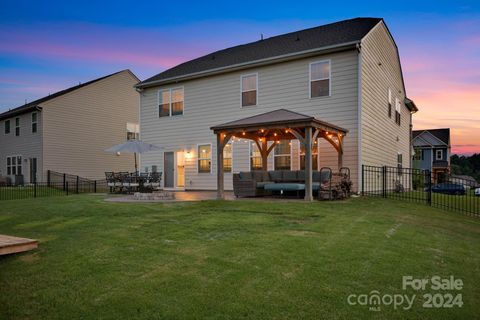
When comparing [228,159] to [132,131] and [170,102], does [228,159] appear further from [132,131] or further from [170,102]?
[132,131]

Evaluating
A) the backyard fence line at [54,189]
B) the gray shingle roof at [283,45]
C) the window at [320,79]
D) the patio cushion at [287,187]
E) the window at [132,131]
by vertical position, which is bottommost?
the backyard fence line at [54,189]

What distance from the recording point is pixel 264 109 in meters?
16.1

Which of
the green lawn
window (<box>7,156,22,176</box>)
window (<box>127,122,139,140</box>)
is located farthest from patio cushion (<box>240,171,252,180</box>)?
window (<box>7,156,22,176</box>)

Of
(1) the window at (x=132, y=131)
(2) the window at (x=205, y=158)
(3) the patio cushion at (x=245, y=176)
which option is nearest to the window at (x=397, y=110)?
(2) the window at (x=205, y=158)

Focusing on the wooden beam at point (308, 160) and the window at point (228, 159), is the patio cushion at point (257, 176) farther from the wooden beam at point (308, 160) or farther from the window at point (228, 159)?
the window at point (228, 159)

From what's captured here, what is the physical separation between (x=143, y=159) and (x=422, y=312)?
18616 millimetres

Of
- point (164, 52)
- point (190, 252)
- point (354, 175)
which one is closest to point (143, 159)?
point (164, 52)

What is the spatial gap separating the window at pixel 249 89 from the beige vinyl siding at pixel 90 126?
1402 cm

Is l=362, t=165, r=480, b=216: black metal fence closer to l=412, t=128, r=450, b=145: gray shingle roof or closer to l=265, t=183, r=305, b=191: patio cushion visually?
l=265, t=183, r=305, b=191: patio cushion

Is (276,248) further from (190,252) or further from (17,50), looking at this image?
(17,50)

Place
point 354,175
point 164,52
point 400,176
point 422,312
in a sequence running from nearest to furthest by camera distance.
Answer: point 422,312, point 354,175, point 400,176, point 164,52

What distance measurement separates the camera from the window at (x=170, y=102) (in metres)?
19.0

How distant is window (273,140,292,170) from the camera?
15555 mm

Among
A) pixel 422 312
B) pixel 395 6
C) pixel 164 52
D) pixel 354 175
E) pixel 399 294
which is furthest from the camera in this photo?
pixel 164 52
